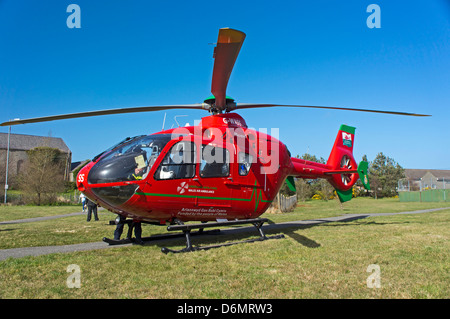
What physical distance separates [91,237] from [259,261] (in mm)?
5877

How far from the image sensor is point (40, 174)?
1526 inches

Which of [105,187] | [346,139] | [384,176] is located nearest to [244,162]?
[105,187]

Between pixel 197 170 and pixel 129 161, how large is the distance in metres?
1.66

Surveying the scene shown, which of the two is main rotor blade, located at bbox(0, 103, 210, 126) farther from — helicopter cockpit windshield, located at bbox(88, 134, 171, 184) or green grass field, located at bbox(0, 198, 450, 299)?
green grass field, located at bbox(0, 198, 450, 299)

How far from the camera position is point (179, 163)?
297 inches

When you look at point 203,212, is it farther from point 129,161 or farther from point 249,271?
point 249,271

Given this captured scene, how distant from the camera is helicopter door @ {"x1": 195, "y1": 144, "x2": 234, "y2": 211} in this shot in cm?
790

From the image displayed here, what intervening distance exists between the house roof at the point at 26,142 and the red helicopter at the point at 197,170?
244 feet

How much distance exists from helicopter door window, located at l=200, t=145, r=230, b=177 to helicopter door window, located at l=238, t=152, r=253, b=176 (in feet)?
1.57

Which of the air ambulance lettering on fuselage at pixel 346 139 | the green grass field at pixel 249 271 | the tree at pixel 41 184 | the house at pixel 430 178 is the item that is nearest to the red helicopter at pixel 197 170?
the green grass field at pixel 249 271

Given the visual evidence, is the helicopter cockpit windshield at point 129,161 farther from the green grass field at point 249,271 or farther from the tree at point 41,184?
the tree at point 41,184

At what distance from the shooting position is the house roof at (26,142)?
242ft
